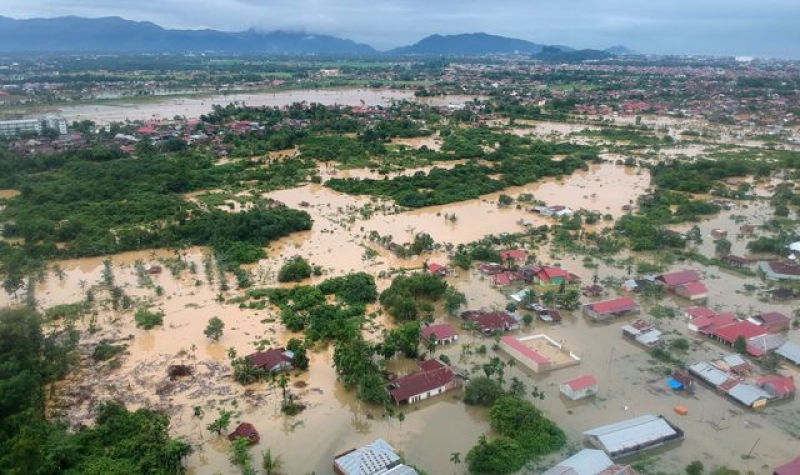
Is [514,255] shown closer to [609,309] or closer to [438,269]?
[438,269]

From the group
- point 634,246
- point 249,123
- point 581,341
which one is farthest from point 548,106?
point 581,341

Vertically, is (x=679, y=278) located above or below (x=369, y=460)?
above

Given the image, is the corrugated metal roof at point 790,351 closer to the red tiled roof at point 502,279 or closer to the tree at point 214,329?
the red tiled roof at point 502,279

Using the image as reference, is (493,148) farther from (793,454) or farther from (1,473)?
(1,473)

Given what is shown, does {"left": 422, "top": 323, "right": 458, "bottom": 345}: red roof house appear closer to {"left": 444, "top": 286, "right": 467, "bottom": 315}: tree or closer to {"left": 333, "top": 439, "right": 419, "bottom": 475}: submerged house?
{"left": 444, "top": 286, "right": 467, "bottom": 315}: tree

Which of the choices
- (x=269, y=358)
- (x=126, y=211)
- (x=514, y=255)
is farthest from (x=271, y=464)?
(x=126, y=211)

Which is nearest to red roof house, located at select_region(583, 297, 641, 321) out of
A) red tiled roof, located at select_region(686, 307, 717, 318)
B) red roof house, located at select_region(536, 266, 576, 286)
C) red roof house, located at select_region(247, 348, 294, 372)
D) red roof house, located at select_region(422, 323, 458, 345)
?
red tiled roof, located at select_region(686, 307, 717, 318)
